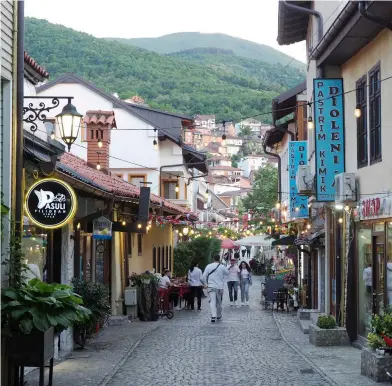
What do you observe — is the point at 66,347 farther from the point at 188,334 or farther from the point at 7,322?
the point at 7,322

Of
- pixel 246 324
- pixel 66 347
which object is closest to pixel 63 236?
pixel 66 347

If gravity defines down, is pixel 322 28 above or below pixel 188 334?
above

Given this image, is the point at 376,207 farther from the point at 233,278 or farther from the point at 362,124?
the point at 233,278

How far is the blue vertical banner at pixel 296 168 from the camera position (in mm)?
28078

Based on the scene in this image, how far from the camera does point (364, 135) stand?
58.0ft

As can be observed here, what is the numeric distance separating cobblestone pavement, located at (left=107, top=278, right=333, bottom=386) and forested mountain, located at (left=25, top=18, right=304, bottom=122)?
2652 inches

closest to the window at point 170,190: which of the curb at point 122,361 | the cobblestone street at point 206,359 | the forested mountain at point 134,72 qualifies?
the cobblestone street at point 206,359

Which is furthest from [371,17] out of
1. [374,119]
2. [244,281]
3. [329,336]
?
[244,281]

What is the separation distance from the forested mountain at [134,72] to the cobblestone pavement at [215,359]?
2652 inches

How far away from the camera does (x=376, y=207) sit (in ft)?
52.2

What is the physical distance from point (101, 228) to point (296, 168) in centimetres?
951

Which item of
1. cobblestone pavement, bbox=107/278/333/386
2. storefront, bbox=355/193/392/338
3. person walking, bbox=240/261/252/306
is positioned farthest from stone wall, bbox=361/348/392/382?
person walking, bbox=240/261/252/306

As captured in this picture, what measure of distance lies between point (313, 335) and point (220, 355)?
2530mm

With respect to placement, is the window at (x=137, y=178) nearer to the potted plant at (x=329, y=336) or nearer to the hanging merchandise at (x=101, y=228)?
the hanging merchandise at (x=101, y=228)
